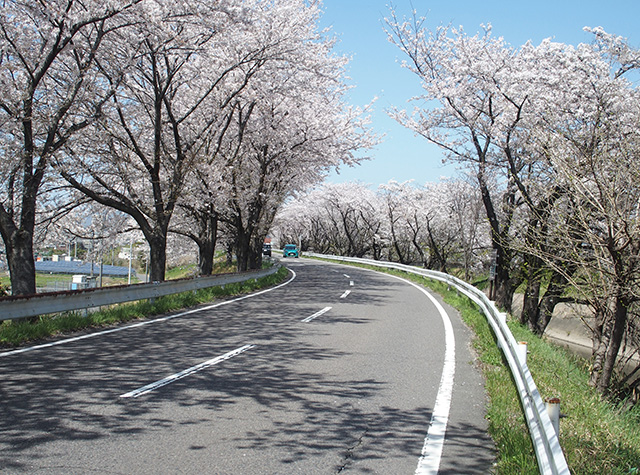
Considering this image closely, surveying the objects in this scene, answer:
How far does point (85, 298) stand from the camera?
32.8 ft

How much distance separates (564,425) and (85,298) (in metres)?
8.26

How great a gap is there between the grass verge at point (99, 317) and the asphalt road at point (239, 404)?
0.62 metres

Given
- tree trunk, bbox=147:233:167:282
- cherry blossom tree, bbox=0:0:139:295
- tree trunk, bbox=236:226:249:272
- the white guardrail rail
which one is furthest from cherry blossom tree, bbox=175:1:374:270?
the white guardrail rail

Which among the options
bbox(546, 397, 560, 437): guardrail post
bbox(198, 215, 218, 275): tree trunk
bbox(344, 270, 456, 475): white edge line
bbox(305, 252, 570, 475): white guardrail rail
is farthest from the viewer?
bbox(198, 215, 218, 275): tree trunk

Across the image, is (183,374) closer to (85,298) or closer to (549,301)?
(85,298)

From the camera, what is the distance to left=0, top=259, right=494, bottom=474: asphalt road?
13.5 feet

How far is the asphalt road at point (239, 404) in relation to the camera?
4.13 m

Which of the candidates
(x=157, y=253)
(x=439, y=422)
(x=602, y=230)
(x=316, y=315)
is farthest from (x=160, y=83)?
(x=439, y=422)

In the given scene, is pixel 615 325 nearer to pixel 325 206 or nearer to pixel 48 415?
pixel 48 415

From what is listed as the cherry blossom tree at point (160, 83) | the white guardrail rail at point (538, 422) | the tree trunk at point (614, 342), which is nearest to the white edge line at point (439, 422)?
the white guardrail rail at point (538, 422)

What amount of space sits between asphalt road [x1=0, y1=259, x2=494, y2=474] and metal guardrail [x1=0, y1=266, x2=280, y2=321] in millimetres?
896

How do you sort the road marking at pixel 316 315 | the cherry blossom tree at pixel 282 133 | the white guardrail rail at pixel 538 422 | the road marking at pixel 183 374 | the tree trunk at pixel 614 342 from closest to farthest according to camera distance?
the white guardrail rail at pixel 538 422 → the road marking at pixel 183 374 → the tree trunk at pixel 614 342 → the road marking at pixel 316 315 → the cherry blossom tree at pixel 282 133

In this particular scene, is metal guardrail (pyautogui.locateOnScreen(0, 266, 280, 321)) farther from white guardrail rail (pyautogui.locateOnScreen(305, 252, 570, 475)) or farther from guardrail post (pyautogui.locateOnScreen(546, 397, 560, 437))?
guardrail post (pyautogui.locateOnScreen(546, 397, 560, 437))

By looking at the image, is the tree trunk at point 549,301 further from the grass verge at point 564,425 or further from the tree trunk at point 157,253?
the tree trunk at point 157,253
